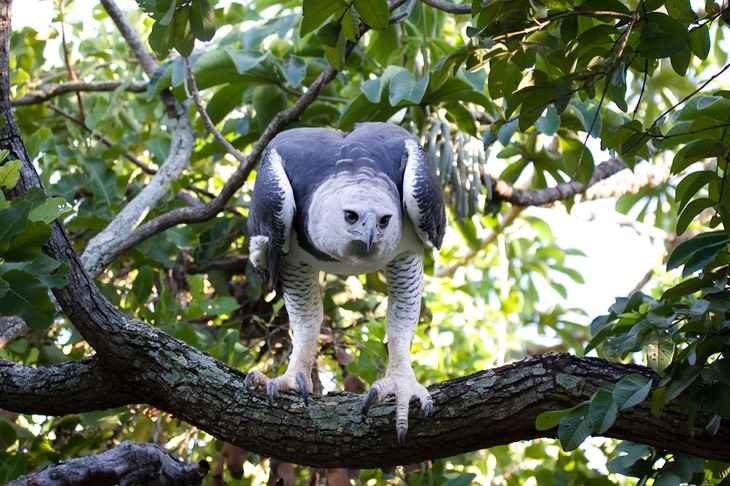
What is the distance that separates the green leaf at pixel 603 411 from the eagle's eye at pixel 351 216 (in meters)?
1.30

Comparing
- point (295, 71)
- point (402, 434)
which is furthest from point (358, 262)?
point (295, 71)

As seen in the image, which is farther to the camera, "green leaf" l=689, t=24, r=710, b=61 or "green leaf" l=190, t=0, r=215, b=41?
"green leaf" l=190, t=0, r=215, b=41

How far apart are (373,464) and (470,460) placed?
2.13 meters

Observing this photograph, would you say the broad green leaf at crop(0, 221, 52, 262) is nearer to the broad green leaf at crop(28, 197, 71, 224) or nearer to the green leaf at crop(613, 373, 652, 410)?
the broad green leaf at crop(28, 197, 71, 224)

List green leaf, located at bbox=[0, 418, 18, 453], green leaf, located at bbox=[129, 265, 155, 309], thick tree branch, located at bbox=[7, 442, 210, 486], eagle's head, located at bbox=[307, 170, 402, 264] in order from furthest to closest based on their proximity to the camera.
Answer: green leaf, located at bbox=[129, 265, 155, 309]
green leaf, located at bbox=[0, 418, 18, 453]
eagle's head, located at bbox=[307, 170, 402, 264]
thick tree branch, located at bbox=[7, 442, 210, 486]

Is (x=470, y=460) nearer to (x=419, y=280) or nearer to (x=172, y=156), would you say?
(x=419, y=280)

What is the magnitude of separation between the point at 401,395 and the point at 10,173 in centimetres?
174

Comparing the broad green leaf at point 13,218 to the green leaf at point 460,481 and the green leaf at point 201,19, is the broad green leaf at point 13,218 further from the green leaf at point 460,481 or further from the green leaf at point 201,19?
the green leaf at point 460,481

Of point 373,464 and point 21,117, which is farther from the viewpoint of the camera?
point 21,117

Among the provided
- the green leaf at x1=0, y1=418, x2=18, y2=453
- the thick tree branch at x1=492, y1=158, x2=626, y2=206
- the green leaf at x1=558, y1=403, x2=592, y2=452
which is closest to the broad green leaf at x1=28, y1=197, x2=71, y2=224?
the green leaf at x1=0, y1=418, x2=18, y2=453

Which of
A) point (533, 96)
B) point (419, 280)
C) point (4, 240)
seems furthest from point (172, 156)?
point (533, 96)

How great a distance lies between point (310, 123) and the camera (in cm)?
536

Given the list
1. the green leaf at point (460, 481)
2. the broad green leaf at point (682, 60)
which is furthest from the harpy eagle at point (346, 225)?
the broad green leaf at point (682, 60)

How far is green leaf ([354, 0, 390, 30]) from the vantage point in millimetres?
2629
